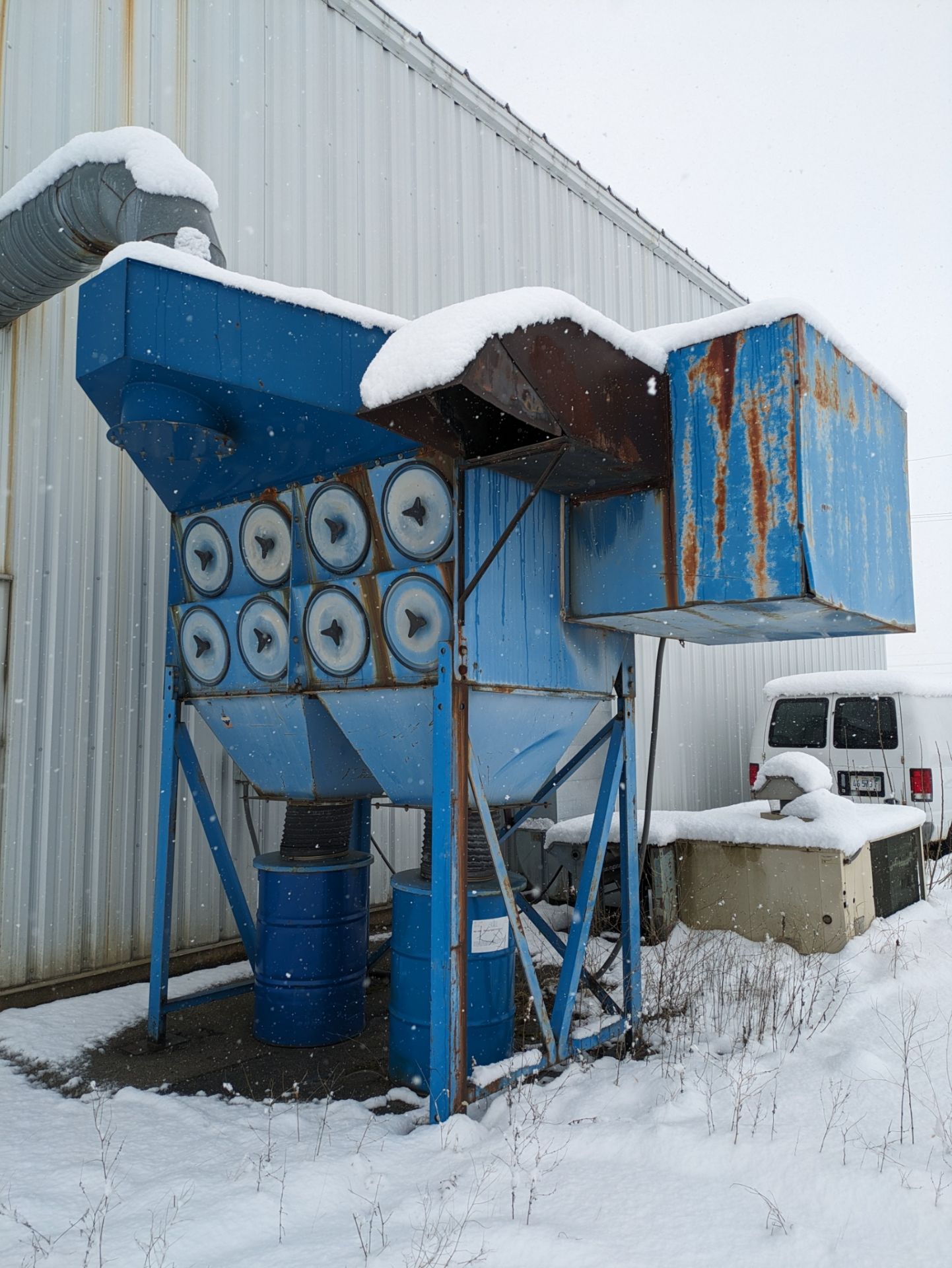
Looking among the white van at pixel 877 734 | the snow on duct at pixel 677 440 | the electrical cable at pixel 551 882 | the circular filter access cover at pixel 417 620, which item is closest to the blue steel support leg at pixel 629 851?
the snow on duct at pixel 677 440

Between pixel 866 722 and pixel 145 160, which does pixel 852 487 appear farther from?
pixel 866 722

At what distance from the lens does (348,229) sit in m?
8.20

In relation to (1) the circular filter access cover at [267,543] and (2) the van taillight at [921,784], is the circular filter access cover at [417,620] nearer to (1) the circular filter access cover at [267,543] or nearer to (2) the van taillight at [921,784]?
(1) the circular filter access cover at [267,543]

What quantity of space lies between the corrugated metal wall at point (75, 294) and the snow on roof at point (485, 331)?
10.9 ft

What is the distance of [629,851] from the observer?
17.3 feet

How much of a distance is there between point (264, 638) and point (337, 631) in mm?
590

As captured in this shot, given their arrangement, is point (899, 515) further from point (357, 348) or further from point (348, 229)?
point (348, 229)

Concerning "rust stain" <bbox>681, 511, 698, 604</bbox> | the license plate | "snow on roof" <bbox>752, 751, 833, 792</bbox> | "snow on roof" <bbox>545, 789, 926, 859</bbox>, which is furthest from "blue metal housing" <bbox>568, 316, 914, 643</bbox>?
the license plate

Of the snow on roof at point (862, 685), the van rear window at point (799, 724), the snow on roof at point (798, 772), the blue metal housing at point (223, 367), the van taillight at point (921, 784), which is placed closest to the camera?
the blue metal housing at point (223, 367)

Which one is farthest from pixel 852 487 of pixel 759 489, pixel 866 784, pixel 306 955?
pixel 866 784

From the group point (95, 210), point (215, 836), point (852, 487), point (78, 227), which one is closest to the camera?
point (852, 487)

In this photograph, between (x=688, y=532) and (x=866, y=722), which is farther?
(x=866, y=722)

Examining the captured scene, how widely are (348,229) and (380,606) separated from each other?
512 centimetres

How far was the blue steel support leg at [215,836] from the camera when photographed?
5.48 meters
